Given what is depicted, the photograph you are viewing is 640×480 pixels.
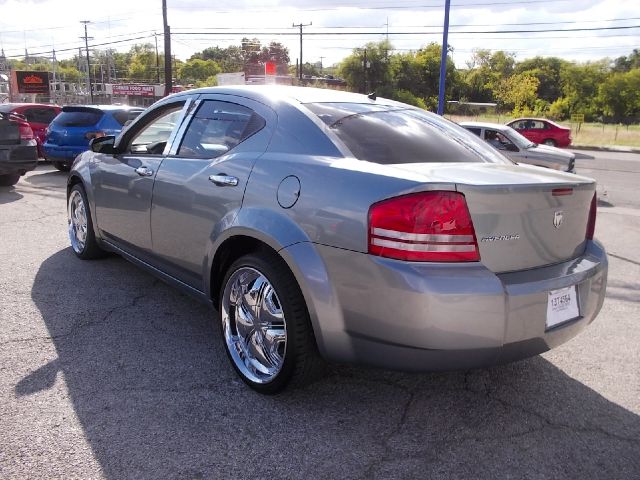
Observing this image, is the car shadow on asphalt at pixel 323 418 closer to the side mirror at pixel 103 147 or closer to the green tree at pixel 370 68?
the side mirror at pixel 103 147

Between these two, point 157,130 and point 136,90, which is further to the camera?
point 136,90

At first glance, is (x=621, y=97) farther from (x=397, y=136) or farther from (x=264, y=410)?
(x=264, y=410)

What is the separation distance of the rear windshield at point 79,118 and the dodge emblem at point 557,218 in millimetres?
10423

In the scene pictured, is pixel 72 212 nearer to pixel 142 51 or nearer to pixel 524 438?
pixel 524 438

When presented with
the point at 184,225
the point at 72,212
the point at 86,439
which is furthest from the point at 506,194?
the point at 72,212

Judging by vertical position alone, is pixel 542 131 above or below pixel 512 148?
above

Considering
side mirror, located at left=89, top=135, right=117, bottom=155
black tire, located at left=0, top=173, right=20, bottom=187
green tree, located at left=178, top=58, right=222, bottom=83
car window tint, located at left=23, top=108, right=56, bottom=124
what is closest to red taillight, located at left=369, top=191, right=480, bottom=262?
side mirror, located at left=89, top=135, right=117, bottom=155

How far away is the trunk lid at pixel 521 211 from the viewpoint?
243 centimetres

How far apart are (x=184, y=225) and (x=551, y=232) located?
2.12 m

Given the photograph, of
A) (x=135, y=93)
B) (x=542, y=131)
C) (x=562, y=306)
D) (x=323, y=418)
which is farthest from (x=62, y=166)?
(x=135, y=93)

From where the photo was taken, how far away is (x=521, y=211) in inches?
100

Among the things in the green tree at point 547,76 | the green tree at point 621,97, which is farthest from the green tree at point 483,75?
the green tree at point 621,97

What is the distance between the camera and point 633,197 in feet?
40.0

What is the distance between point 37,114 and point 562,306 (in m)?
13.8
